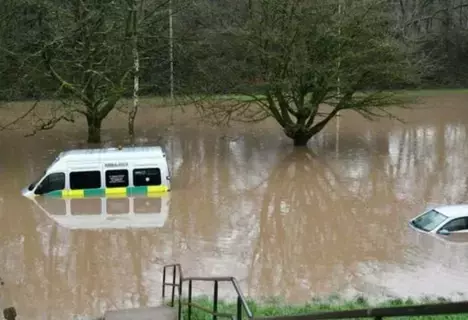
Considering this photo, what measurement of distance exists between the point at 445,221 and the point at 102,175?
34.6 ft

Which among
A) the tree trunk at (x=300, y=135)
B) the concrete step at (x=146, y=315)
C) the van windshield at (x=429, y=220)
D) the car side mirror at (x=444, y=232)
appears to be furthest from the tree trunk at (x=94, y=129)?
the concrete step at (x=146, y=315)

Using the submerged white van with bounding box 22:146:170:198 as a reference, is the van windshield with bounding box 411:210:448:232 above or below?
below

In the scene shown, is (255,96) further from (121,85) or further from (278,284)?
(278,284)

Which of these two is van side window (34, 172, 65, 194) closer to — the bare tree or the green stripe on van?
the green stripe on van

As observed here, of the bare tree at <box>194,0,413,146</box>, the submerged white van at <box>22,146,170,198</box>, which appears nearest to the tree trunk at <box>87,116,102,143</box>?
the bare tree at <box>194,0,413,146</box>

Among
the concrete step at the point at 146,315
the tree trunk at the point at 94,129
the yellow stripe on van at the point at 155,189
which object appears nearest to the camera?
the concrete step at the point at 146,315

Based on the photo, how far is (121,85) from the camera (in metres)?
29.2

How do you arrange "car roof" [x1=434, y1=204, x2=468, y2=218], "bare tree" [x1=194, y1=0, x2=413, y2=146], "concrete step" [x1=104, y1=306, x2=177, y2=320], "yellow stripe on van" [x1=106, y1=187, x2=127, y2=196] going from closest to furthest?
"concrete step" [x1=104, y1=306, x2=177, y2=320] < "car roof" [x1=434, y1=204, x2=468, y2=218] < "yellow stripe on van" [x1=106, y1=187, x2=127, y2=196] < "bare tree" [x1=194, y1=0, x2=413, y2=146]

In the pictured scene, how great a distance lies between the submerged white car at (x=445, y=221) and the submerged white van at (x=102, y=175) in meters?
→ 8.41

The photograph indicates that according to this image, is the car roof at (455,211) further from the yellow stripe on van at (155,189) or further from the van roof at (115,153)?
the van roof at (115,153)

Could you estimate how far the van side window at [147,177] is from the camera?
21047 millimetres

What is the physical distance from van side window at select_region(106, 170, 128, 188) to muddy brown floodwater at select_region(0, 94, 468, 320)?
1.78m

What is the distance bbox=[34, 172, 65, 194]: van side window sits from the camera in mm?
20844

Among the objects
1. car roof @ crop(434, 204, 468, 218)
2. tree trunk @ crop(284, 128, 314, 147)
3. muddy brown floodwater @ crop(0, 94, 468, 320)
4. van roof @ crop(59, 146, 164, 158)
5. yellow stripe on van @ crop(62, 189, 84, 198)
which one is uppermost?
van roof @ crop(59, 146, 164, 158)
